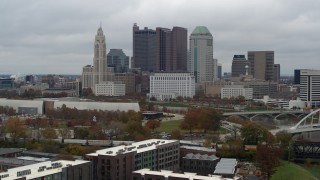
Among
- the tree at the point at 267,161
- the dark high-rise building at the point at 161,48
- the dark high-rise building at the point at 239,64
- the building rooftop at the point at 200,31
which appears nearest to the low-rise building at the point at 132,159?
the tree at the point at 267,161

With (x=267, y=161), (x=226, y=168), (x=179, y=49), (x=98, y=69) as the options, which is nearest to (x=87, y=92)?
(x=98, y=69)

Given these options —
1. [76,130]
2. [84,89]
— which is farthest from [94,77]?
[76,130]

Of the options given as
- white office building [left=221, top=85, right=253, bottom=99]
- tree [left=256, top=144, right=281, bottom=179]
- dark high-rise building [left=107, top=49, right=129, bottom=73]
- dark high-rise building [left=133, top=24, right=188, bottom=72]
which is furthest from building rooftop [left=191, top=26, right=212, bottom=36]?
tree [left=256, top=144, right=281, bottom=179]

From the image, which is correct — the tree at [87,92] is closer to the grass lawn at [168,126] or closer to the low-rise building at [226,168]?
the grass lawn at [168,126]

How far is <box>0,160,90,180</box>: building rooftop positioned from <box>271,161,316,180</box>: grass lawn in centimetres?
1008

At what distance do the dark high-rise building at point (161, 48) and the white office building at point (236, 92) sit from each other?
3396 cm

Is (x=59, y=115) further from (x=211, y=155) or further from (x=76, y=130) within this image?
(x=211, y=155)

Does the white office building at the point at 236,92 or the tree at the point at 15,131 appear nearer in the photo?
the tree at the point at 15,131

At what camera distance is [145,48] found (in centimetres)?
13075

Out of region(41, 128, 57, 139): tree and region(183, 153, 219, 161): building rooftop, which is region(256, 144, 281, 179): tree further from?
region(41, 128, 57, 139): tree

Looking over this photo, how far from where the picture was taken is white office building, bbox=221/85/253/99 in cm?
8994

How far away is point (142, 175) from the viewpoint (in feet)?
65.4

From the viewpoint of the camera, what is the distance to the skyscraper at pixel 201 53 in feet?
407

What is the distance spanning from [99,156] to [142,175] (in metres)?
2.74
